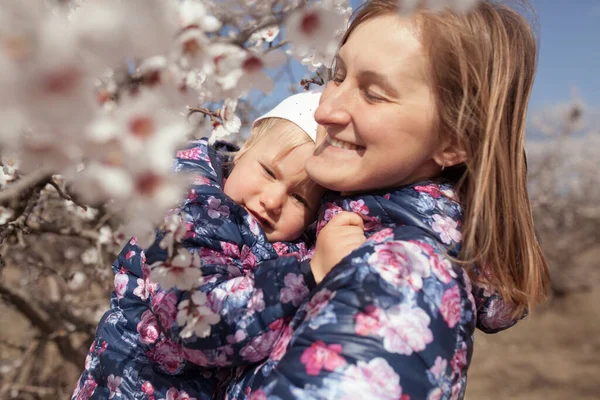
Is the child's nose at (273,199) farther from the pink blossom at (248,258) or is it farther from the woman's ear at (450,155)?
the woman's ear at (450,155)

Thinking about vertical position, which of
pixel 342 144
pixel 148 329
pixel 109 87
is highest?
pixel 109 87

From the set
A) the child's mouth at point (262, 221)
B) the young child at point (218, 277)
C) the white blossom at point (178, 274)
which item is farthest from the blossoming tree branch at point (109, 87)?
the child's mouth at point (262, 221)

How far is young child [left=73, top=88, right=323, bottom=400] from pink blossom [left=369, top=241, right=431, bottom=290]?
131mm

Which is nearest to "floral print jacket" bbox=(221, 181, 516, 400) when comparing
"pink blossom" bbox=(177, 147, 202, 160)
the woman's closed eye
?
the woman's closed eye

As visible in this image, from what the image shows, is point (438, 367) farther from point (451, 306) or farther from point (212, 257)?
point (212, 257)

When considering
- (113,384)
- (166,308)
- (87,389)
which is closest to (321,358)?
(166,308)

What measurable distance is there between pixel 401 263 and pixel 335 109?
0.31 metres

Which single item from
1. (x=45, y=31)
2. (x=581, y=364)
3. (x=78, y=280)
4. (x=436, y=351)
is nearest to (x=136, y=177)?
(x=45, y=31)

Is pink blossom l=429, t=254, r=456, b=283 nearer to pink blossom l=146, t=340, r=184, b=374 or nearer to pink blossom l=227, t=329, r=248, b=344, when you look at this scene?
pink blossom l=227, t=329, r=248, b=344

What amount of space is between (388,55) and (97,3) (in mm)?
604

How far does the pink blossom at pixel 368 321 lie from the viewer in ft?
2.45

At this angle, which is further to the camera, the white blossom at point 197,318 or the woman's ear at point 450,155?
the woman's ear at point 450,155

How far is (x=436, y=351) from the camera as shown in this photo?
0.77 metres

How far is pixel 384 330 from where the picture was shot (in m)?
0.75
